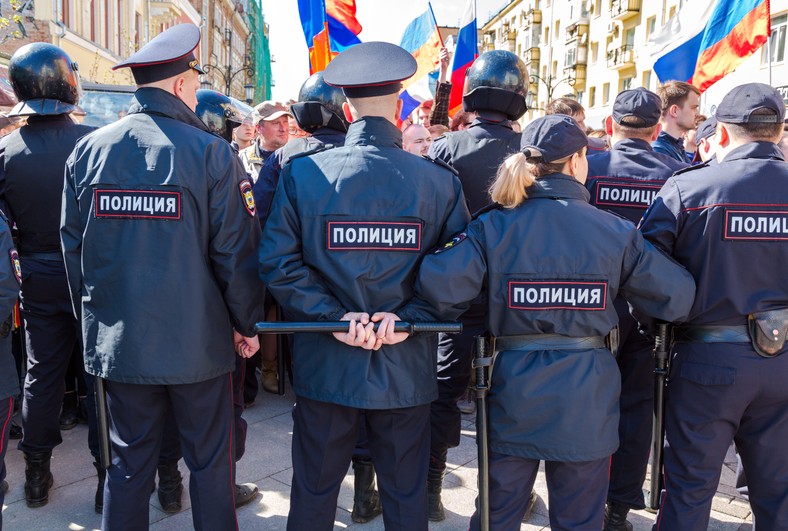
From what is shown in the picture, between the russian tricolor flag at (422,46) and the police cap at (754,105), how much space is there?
5497 millimetres

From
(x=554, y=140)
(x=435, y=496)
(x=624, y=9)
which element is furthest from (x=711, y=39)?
(x=624, y=9)

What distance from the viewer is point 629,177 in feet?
11.4

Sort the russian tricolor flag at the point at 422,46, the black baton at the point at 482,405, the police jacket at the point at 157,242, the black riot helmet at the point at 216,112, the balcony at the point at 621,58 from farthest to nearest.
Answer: the balcony at the point at 621,58 < the russian tricolor flag at the point at 422,46 < the black riot helmet at the point at 216,112 < the police jacket at the point at 157,242 < the black baton at the point at 482,405

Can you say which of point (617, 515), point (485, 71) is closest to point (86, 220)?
point (485, 71)

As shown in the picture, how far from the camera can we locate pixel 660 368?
2.80 meters

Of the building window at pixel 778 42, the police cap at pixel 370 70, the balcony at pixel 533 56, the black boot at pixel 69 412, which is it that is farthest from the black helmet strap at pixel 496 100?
the balcony at pixel 533 56

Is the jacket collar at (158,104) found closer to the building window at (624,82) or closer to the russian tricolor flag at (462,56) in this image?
the russian tricolor flag at (462,56)

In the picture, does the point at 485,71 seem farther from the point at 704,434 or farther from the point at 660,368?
the point at 704,434

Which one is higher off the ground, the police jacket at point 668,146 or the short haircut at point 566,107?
the short haircut at point 566,107

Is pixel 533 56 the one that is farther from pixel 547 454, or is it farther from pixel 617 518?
pixel 547 454

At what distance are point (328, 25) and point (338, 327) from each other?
5.84 metres

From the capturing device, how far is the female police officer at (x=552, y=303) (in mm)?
2443

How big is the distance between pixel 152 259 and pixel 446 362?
5.31ft

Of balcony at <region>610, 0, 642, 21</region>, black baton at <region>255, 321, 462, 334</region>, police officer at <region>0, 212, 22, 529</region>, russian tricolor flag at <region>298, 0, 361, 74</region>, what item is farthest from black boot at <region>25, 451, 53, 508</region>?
balcony at <region>610, 0, 642, 21</region>
